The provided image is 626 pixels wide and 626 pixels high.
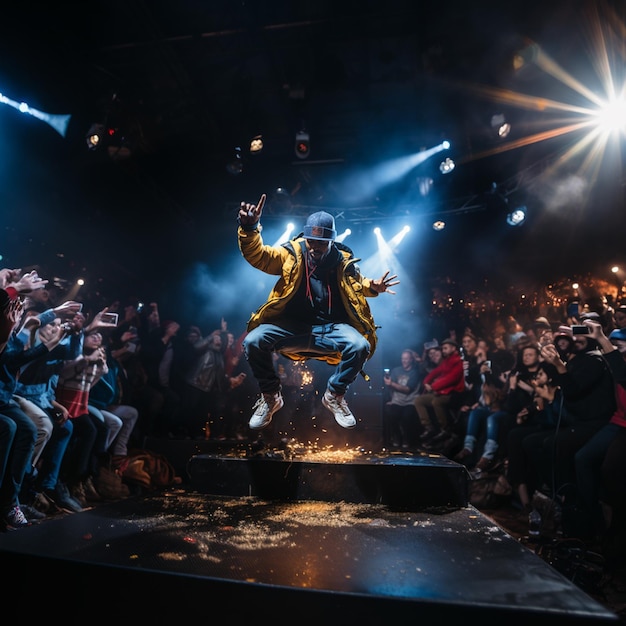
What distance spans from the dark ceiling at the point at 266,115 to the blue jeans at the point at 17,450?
12.6ft

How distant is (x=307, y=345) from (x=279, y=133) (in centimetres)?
905

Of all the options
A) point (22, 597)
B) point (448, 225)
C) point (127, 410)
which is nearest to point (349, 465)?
point (22, 597)

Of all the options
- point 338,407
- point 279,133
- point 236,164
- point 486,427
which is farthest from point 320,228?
point 279,133

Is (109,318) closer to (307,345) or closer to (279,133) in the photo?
(307,345)

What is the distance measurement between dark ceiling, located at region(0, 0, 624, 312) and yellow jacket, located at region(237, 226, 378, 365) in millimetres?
5767

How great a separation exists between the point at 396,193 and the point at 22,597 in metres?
11.2

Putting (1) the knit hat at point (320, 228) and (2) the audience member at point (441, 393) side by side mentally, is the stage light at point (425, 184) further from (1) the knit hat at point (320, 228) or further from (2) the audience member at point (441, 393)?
(1) the knit hat at point (320, 228)

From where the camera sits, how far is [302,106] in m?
8.61

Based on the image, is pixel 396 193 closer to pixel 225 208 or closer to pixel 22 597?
pixel 225 208

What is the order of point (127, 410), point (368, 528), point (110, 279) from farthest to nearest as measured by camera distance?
point (110, 279)
point (127, 410)
point (368, 528)

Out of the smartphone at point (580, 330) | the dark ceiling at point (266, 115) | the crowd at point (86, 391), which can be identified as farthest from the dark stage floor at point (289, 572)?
the dark ceiling at point (266, 115)

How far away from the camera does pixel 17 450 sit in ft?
14.6

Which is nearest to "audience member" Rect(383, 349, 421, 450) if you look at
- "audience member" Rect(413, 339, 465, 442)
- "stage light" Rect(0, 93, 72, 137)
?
"audience member" Rect(413, 339, 465, 442)

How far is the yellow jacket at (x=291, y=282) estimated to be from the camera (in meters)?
3.90
